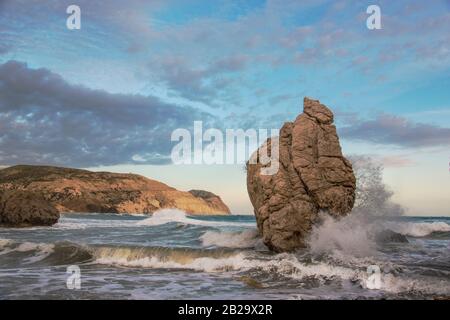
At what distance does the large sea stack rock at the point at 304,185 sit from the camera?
592 inches

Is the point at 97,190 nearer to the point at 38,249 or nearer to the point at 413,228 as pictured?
the point at 413,228

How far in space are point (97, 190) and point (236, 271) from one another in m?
102

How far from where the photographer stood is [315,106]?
16.4 meters

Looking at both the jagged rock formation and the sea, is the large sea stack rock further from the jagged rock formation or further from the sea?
the jagged rock formation

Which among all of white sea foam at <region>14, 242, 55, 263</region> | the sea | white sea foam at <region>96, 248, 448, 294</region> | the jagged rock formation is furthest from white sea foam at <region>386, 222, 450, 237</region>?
the jagged rock formation

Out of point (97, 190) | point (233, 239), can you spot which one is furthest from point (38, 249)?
point (97, 190)

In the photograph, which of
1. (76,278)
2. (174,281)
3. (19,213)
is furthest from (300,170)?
(19,213)

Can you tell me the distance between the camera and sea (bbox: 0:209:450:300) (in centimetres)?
1052

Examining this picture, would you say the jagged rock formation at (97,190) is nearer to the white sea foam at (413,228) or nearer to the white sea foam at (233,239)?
the white sea foam at (233,239)

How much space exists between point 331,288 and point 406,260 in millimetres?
4816

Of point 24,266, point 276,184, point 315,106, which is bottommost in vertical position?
point 24,266
